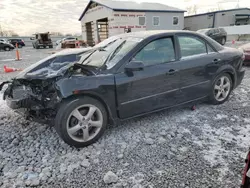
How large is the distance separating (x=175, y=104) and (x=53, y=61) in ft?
7.33

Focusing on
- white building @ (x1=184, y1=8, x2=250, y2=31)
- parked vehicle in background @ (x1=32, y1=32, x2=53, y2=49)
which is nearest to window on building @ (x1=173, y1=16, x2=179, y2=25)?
white building @ (x1=184, y1=8, x2=250, y2=31)

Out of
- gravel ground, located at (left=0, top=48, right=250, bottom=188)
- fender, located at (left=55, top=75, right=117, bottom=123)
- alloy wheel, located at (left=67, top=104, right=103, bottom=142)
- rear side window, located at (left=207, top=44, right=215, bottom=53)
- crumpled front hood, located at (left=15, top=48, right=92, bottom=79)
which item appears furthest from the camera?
rear side window, located at (left=207, top=44, right=215, bottom=53)

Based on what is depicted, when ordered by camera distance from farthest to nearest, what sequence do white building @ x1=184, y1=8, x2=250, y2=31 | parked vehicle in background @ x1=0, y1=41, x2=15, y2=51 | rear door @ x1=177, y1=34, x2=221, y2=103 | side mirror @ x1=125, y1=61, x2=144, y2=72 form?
white building @ x1=184, y1=8, x2=250, y2=31, parked vehicle in background @ x1=0, y1=41, x2=15, y2=51, rear door @ x1=177, y1=34, x2=221, y2=103, side mirror @ x1=125, y1=61, x2=144, y2=72

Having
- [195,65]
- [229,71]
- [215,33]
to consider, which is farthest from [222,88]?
[215,33]

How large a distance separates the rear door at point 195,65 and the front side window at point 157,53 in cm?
20

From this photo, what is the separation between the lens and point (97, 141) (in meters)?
2.94

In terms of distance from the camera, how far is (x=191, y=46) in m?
3.61

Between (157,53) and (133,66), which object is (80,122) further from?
(157,53)

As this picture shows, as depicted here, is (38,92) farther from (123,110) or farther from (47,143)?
(123,110)

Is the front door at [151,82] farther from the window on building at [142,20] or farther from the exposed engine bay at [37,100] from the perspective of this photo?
the window on building at [142,20]

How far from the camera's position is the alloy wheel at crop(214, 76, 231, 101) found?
3986mm

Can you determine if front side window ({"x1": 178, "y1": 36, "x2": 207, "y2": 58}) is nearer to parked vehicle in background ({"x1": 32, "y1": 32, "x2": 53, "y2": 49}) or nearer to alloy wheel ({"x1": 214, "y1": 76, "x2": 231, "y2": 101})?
alloy wheel ({"x1": 214, "y1": 76, "x2": 231, "y2": 101})

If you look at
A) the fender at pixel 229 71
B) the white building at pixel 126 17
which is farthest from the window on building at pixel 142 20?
the fender at pixel 229 71

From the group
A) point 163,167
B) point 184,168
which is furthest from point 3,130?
point 184,168
